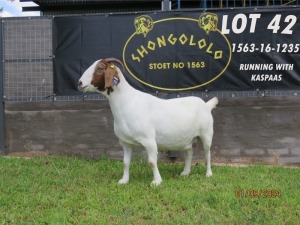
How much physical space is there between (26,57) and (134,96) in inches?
142

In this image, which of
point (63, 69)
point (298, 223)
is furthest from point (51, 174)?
point (298, 223)

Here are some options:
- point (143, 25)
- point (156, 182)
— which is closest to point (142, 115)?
point (156, 182)

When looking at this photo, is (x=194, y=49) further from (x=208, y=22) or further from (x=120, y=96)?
(x=120, y=96)

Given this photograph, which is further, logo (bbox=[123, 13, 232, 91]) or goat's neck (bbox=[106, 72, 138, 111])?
logo (bbox=[123, 13, 232, 91])

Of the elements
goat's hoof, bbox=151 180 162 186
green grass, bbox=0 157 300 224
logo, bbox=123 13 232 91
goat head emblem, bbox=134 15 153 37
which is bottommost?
green grass, bbox=0 157 300 224

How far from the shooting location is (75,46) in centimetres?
921

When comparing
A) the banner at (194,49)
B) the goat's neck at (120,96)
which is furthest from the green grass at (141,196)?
the banner at (194,49)

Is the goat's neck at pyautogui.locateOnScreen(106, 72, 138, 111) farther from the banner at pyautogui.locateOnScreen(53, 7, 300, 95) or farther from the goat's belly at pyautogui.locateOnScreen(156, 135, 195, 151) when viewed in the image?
the banner at pyautogui.locateOnScreen(53, 7, 300, 95)

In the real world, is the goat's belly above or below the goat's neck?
below

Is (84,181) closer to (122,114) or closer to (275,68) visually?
(122,114)
